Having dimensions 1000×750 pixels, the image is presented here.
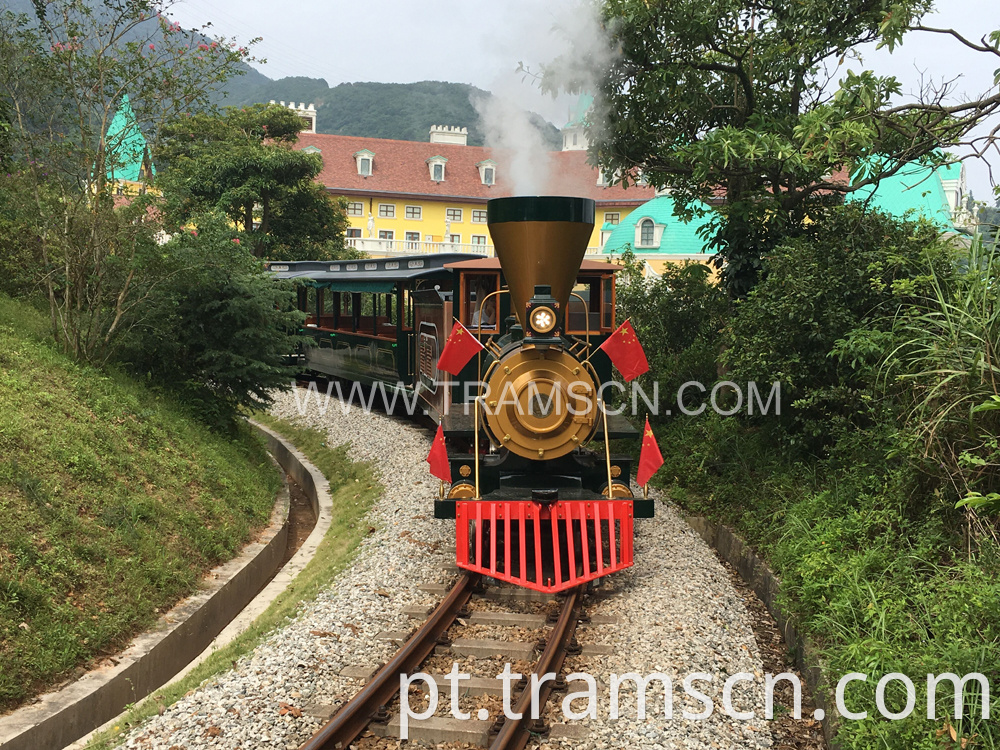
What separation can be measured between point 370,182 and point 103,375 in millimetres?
36250

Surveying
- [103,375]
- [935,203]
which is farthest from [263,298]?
[935,203]

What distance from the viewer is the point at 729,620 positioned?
6133mm

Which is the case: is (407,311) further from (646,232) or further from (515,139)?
(646,232)

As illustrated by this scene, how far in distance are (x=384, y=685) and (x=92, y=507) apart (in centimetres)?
429

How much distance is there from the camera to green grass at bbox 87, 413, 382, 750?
4894mm

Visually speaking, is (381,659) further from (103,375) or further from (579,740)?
(103,375)

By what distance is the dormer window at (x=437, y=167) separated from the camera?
45.9 meters

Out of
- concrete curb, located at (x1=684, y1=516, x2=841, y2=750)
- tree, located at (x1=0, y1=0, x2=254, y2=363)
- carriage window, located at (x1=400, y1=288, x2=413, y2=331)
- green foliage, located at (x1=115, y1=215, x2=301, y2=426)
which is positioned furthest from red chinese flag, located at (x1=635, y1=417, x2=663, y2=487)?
tree, located at (x1=0, y1=0, x2=254, y2=363)

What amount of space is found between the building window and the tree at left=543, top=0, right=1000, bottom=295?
1615cm

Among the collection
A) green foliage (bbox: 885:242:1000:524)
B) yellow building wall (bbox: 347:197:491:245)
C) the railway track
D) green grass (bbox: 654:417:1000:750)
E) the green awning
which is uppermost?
yellow building wall (bbox: 347:197:491:245)

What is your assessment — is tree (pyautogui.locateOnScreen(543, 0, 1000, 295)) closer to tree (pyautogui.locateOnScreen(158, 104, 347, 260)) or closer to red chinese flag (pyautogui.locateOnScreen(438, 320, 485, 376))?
red chinese flag (pyautogui.locateOnScreen(438, 320, 485, 376))

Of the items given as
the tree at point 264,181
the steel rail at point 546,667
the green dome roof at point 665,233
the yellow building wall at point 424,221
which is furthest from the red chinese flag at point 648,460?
the yellow building wall at point 424,221

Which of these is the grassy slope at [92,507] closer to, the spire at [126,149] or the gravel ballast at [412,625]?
the gravel ballast at [412,625]

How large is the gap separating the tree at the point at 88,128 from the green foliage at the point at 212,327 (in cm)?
43
